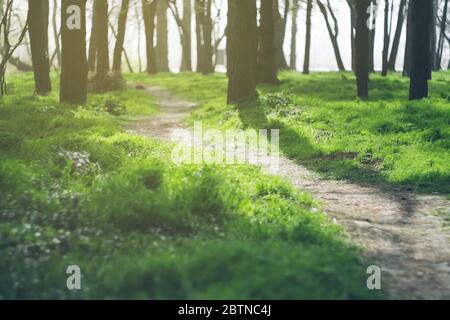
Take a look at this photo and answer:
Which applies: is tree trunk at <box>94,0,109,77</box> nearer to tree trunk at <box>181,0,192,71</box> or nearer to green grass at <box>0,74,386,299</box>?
green grass at <box>0,74,386,299</box>

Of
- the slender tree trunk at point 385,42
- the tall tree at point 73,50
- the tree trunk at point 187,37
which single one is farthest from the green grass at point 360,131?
the tree trunk at point 187,37

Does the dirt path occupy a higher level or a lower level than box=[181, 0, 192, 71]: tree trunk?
lower

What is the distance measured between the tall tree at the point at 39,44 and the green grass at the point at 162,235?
945cm

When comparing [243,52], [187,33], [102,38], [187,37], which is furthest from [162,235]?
[187,33]

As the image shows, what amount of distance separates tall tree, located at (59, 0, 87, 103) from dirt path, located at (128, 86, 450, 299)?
7.75 meters

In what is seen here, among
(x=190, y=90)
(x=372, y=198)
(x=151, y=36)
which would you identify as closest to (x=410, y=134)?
(x=372, y=198)

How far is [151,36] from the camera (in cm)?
3541

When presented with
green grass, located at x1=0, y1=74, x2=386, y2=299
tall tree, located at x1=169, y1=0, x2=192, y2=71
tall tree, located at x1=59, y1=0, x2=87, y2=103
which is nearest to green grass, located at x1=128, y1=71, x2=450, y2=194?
green grass, located at x1=0, y1=74, x2=386, y2=299

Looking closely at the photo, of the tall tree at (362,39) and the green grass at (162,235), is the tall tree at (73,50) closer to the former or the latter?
the green grass at (162,235)

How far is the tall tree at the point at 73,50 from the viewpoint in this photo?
14.9 metres

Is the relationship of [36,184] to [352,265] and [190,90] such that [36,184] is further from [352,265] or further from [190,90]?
[190,90]

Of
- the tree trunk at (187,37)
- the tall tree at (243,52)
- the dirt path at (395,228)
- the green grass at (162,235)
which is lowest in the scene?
the dirt path at (395,228)

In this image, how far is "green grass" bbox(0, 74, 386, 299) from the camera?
14.0 feet

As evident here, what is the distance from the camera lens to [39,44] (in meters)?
17.4
